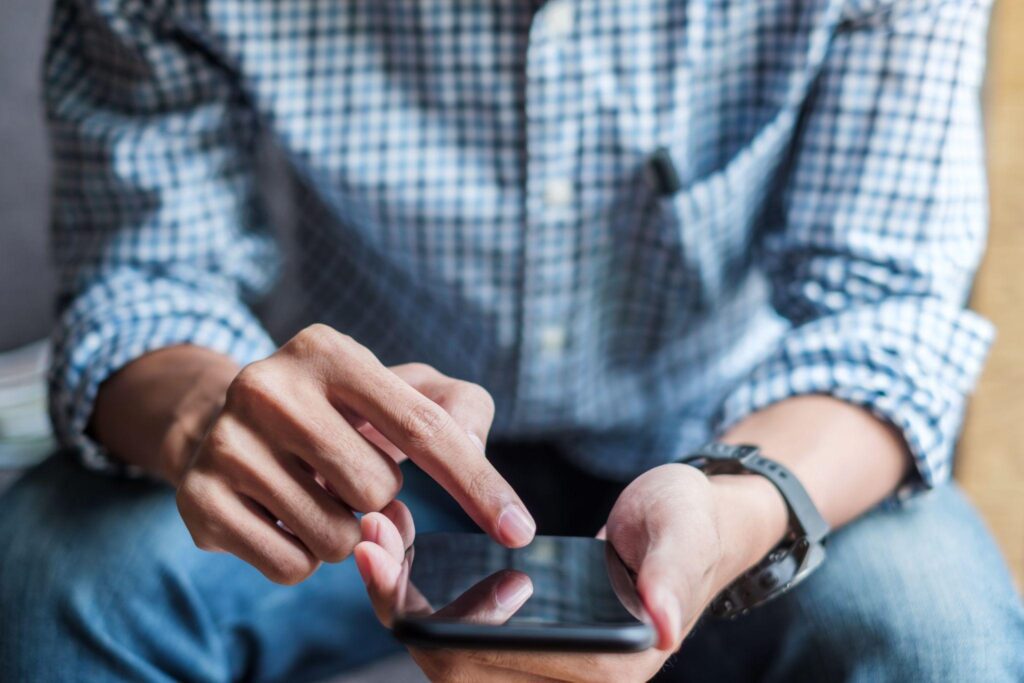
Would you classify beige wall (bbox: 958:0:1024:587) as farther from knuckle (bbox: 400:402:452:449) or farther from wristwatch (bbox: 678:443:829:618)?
knuckle (bbox: 400:402:452:449)

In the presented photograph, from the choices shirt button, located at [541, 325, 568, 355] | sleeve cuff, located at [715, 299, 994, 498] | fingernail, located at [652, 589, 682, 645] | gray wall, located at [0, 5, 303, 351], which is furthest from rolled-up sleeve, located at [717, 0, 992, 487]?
gray wall, located at [0, 5, 303, 351]

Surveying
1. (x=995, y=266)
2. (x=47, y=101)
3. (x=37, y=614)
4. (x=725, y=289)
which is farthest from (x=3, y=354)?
(x=995, y=266)

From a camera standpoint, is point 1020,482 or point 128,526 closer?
point 128,526

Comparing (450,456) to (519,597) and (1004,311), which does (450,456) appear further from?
(1004,311)

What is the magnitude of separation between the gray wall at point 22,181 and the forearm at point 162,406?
0.41m

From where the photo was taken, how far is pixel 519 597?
0.95ft

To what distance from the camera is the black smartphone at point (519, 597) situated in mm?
254

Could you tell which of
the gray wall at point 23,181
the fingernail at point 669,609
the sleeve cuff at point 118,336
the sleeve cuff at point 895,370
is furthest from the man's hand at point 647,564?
the gray wall at point 23,181

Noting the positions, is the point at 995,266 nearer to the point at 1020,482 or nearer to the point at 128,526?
the point at 1020,482

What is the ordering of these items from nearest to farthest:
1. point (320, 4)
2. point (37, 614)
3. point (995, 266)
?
point (37, 614), point (320, 4), point (995, 266)

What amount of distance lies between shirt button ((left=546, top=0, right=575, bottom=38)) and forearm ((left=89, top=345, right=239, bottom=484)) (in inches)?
9.5

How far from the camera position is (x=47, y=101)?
540mm

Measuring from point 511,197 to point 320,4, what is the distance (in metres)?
0.16

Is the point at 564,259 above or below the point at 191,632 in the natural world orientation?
above
